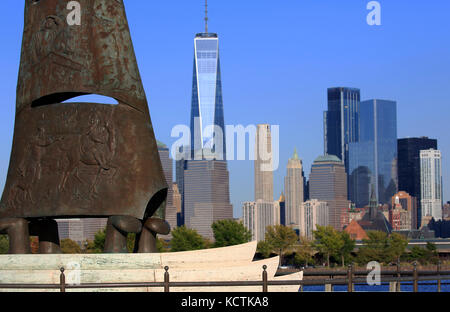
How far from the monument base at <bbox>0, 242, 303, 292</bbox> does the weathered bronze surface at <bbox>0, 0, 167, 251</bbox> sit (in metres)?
2.36

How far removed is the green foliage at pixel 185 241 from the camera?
10400cm

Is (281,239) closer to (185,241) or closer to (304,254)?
(304,254)

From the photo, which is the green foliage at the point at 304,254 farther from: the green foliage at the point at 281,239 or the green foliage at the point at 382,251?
the green foliage at the point at 382,251

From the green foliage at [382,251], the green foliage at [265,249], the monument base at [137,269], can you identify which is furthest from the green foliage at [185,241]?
the monument base at [137,269]

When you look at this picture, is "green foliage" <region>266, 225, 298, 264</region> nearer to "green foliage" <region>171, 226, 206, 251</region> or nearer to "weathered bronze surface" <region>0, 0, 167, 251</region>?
"green foliage" <region>171, 226, 206, 251</region>

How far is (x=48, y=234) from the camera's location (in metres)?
28.8

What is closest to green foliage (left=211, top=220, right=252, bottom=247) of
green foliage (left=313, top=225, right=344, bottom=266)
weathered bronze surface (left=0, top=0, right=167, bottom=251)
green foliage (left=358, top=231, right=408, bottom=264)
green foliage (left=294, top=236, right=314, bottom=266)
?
green foliage (left=313, top=225, right=344, bottom=266)

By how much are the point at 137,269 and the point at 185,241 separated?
269 ft

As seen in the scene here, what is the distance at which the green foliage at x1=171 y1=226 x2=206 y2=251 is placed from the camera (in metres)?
104

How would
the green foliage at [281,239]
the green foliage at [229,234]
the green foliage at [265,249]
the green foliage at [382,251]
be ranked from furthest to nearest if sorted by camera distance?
the green foliage at [382,251] → the green foliage at [281,239] → the green foliage at [265,249] → the green foliage at [229,234]

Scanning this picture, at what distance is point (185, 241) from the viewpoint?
4124 inches

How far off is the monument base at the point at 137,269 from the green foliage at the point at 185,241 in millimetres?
79383

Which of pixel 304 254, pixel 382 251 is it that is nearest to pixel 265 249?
pixel 304 254

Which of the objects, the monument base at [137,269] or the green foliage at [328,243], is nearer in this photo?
the monument base at [137,269]
